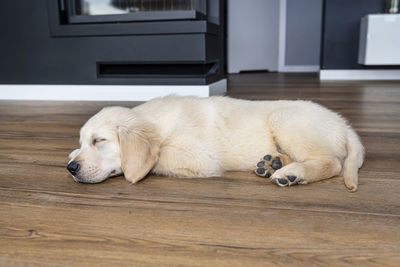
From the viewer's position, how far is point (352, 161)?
4.21 feet

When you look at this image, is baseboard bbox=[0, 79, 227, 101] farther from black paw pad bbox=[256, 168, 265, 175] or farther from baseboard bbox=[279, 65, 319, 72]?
baseboard bbox=[279, 65, 319, 72]

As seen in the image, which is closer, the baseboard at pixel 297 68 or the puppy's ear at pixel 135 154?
the puppy's ear at pixel 135 154

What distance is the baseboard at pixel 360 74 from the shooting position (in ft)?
18.2

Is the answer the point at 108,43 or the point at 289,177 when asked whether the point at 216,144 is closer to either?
the point at 289,177

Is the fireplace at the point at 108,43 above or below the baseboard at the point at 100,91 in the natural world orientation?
above

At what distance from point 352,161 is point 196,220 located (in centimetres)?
62

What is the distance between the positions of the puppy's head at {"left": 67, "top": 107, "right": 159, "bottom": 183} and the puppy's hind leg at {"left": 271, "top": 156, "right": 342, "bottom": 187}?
0.43 metres

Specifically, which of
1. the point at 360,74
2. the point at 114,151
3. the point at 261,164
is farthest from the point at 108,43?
the point at 360,74

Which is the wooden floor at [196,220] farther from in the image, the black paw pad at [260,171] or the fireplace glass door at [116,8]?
the fireplace glass door at [116,8]

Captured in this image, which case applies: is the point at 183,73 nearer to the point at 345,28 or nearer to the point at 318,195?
the point at 318,195

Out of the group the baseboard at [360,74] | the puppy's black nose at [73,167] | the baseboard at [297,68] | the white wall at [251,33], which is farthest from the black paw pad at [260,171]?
the baseboard at [297,68]

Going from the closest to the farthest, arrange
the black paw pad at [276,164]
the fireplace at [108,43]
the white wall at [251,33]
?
the black paw pad at [276,164] < the fireplace at [108,43] < the white wall at [251,33]

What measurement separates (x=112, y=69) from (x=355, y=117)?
232 centimetres

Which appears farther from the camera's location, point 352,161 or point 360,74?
point 360,74
